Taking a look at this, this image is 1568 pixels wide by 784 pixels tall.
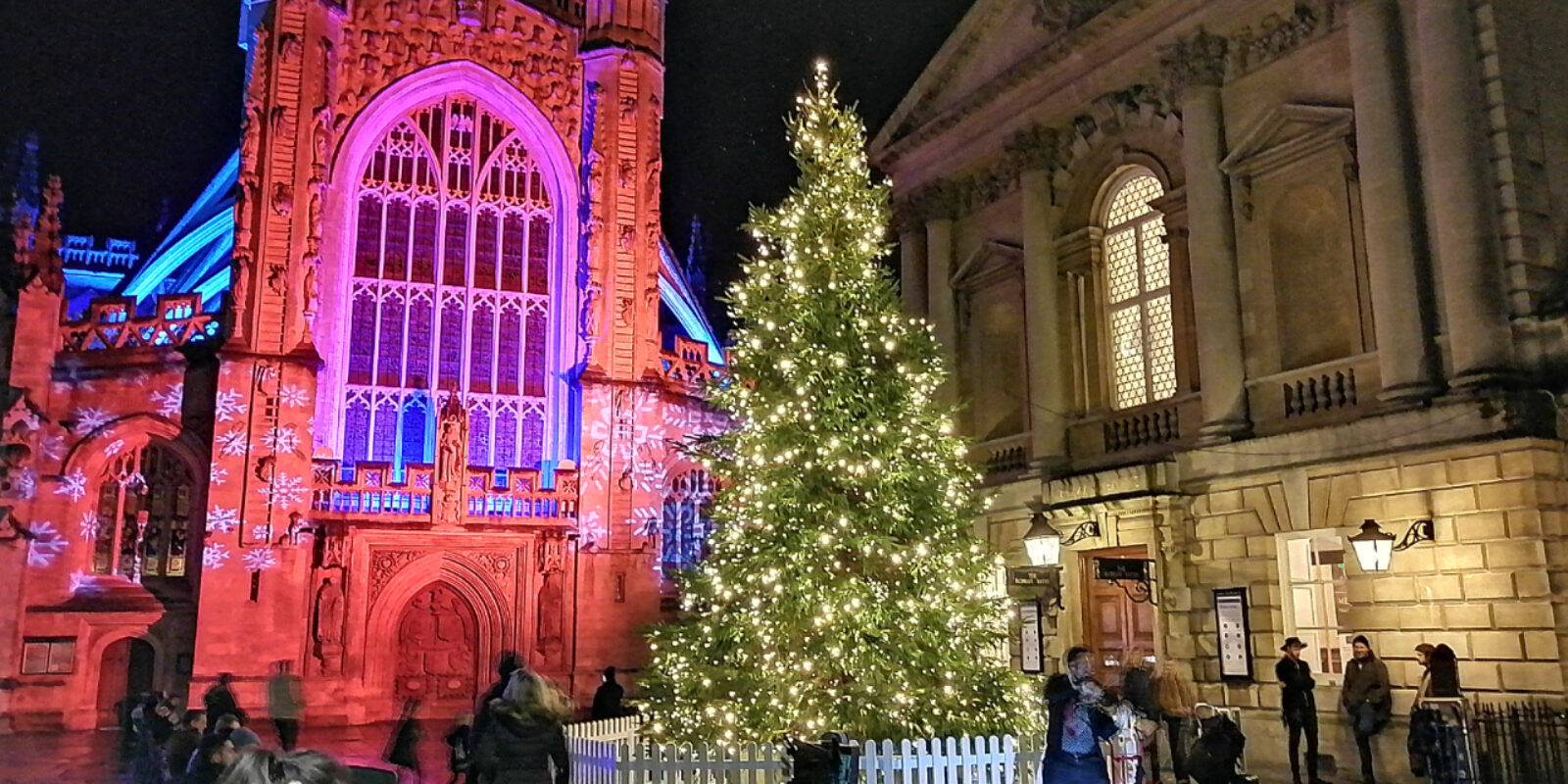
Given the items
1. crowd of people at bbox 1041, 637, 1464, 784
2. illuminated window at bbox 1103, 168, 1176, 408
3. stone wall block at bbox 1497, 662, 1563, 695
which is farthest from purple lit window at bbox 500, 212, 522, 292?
stone wall block at bbox 1497, 662, 1563, 695

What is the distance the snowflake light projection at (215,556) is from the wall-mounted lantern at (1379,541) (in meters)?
20.6

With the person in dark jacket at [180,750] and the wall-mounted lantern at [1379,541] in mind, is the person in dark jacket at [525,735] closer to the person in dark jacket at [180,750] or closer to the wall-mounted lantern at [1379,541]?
the person in dark jacket at [180,750]

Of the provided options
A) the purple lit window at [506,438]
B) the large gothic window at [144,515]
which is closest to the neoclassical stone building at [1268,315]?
the purple lit window at [506,438]

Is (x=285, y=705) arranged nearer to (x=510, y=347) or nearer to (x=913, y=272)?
(x=913, y=272)

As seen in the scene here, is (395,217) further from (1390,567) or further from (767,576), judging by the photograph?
(1390,567)

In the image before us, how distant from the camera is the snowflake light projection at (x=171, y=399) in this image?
25.0 m

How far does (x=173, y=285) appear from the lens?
30.8 meters

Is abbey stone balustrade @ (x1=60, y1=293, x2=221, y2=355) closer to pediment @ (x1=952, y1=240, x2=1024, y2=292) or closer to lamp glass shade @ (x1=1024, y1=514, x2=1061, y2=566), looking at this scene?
pediment @ (x1=952, y1=240, x2=1024, y2=292)

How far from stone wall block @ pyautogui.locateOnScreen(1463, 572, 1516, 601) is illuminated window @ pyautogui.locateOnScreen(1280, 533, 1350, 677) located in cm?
184

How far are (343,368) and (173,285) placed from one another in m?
8.05

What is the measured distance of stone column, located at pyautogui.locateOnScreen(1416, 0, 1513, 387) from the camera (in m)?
12.8

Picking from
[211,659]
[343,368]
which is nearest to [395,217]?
[343,368]

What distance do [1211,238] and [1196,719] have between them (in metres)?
7.22

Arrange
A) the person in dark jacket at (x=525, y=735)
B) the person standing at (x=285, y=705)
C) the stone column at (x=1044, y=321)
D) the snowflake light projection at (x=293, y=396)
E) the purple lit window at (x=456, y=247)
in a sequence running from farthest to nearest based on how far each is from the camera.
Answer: the purple lit window at (x=456, y=247) → the snowflake light projection at (x=293, y=396) → the stone column at (x=1044, y=321) → the person standing at (x=285, y=705) → the person in dark jacket at (x=525, y=735)
